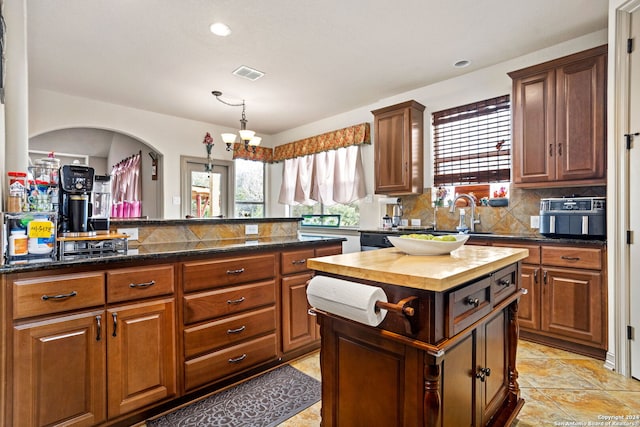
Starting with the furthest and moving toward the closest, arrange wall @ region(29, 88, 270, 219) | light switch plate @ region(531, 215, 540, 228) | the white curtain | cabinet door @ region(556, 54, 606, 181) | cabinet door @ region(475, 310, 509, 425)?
1. the white curtain
2. wall @ region(29, 88, 270, 219)
3. light switch plate @ region(531, 215, 540, 228)
4. cabinet door @ region(556, 54, 606, 181)
5. cabinet door @ region(475, 310, 509, 425)

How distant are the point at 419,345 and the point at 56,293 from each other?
163 centimetres

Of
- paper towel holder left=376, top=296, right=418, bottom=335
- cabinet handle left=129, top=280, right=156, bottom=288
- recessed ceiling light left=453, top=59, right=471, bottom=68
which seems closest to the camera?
paper towel holder left=376, top=296, right=418, bottom=335

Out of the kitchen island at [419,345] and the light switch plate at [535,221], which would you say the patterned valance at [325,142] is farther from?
the kitchen island at [419,345]

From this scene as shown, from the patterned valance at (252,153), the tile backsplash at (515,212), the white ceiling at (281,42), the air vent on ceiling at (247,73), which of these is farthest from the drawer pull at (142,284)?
the patterned valance at (252,153)

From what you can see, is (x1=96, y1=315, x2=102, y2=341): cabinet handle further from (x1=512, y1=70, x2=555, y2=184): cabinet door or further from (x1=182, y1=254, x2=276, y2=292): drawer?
(x1=512, y1=70, x2=555, y2=184): cabinet door

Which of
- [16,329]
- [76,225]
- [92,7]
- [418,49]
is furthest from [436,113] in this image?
[16,329]

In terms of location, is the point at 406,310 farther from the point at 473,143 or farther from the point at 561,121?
the point at 473,143

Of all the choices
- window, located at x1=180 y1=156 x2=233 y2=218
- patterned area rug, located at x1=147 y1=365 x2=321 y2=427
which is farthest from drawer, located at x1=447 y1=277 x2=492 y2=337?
window, located at x1=180 y1=156 x2=233 y2=218

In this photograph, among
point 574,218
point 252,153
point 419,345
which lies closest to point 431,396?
point 419,345

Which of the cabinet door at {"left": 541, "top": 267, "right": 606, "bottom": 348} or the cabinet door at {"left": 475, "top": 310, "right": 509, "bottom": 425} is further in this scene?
the cabinet door at {"left": 541, "top": 267, "right": 606, "bottom": 348}

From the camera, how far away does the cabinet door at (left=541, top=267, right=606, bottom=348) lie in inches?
97.5

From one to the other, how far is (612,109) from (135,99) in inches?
208

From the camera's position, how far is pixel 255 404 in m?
1.95

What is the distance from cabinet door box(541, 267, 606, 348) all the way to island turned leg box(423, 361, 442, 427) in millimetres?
2251
